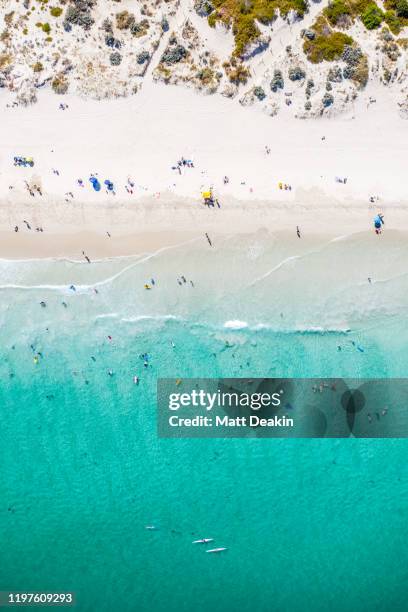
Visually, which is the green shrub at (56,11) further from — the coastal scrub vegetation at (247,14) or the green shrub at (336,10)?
the green shrub at (336,10)

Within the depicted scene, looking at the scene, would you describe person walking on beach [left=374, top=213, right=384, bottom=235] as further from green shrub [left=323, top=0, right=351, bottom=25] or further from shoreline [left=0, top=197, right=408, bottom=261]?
green shrub [left=323, top=0, right=351, bottom=25]

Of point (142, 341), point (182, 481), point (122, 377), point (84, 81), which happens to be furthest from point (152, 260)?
point (182, 481)

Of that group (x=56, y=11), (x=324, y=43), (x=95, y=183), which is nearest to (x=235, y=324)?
(x=95, y=183)

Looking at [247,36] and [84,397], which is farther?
Result: [84,397]

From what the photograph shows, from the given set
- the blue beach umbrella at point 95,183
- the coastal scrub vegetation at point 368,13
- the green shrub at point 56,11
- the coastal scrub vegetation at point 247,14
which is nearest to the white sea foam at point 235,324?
the blue beach umbrella at point 95,183

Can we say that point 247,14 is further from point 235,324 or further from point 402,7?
point 235,324

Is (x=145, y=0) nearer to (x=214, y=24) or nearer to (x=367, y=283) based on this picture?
(x=214, y=24)
